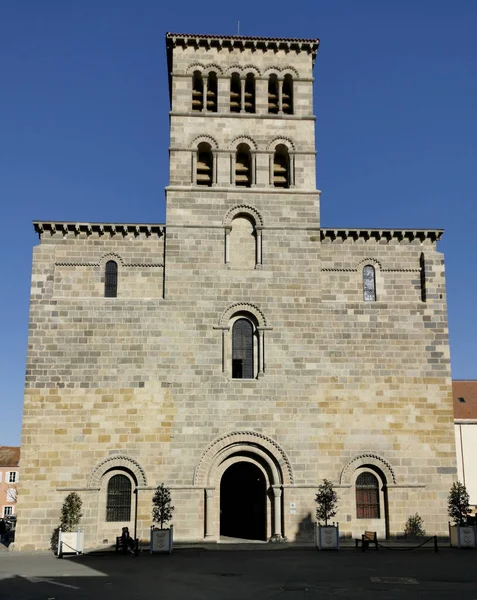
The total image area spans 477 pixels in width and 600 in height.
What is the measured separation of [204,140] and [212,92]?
2.95 meters

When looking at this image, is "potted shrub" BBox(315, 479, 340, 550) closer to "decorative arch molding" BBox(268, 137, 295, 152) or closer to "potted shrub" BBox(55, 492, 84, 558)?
"potted shrub" BBox(55, 492, 84, 558)

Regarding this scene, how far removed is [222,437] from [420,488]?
27.2 ft

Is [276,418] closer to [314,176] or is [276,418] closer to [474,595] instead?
[314,176]

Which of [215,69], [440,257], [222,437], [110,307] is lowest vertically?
[222,437]

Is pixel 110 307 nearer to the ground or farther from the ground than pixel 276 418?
farther from the ground

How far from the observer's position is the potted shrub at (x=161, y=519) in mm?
24578

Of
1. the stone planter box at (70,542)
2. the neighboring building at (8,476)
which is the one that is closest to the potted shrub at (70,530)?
the stone planter box at (70,542)

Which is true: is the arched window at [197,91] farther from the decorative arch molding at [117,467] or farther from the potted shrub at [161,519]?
the potted shrub at [161,519]

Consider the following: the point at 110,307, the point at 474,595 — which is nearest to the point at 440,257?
the point at 110,307

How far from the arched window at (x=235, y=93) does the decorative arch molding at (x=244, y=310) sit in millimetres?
9649

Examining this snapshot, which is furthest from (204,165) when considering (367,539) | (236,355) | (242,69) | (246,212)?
(367,539)

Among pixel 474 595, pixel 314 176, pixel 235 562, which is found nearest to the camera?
pixel 474 595

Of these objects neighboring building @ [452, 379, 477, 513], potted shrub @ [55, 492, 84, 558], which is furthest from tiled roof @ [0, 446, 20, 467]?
potted shrub @ [55, 492, 84, 558]

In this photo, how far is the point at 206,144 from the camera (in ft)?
101
